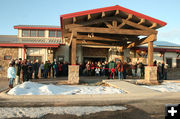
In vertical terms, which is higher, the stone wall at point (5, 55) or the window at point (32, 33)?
the window at point (32, 33)

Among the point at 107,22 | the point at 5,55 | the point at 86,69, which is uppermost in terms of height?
the point at 107,22

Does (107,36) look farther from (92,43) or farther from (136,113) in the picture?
(136,113)

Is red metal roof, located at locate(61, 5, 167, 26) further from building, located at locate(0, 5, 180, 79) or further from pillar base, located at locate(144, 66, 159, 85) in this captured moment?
pillar base, located at locate(144, 66, 159, 85)

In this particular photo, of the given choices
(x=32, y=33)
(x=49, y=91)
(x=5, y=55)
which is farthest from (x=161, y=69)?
(x=5, y=55)

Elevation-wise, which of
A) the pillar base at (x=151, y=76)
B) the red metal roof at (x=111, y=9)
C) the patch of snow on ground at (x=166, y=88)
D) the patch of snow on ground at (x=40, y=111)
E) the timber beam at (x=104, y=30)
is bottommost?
the patch of snow on ground at (x=166, y=88)

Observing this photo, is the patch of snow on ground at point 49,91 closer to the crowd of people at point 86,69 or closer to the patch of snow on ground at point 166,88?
the patch of snow on ground at point 166,88

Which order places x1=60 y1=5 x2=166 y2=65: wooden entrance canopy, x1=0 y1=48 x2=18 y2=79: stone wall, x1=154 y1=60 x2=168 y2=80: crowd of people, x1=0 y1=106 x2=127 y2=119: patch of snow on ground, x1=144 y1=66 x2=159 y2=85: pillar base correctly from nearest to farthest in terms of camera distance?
x1=0 y1=106 x2=127 y2=119: patch of snow on ground
x1=60 y1=5 x2=166 y2=65: wooden entrance canopy
x1=144 y1=66 x2=159 y2=85: pillar base
x1=154 y1=60 x2=168 y2=80: crowd of people
x1=0 y1=48 x2=18 y2=79: stone wall

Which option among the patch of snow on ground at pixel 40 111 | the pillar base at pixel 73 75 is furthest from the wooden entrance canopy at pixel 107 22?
the patch of snow on ground at pixel 40 111

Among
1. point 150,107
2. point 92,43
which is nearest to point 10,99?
point 150,107

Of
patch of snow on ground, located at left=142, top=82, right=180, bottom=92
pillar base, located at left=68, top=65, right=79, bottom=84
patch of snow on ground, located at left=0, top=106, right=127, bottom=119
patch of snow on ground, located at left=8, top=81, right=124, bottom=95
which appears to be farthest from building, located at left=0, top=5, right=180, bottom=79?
patch of snow on ground, located at left=0, top=106, right=127, bottom=119

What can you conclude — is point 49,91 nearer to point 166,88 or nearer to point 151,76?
point 166,88

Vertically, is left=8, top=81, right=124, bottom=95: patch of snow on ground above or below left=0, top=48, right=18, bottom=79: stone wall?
below

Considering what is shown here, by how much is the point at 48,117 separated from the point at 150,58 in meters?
9.10

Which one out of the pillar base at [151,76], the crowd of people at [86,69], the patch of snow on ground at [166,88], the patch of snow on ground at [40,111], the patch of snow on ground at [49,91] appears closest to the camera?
the patch of snow on ground at [40,111]
